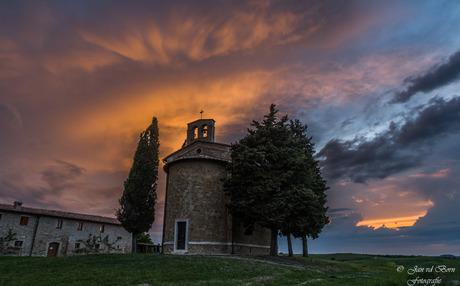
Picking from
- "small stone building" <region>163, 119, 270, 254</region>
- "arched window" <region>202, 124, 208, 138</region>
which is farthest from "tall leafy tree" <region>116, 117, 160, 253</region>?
"arched window" <region>202, 124, 208, 138</region>

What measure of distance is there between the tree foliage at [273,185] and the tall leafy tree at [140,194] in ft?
32.5

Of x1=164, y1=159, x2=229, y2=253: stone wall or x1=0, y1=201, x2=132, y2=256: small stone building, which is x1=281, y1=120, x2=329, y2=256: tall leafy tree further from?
x1=0, y1=201, x2=132, y2=256: small stone building

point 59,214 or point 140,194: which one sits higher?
point 140,194

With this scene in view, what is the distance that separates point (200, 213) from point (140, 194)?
817cm

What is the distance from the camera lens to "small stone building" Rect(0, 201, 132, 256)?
3478 cm

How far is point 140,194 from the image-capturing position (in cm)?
3044

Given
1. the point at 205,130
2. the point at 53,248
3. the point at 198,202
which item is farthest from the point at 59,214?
the point at 198,202

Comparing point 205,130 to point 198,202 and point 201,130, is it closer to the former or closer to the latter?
point 201,130

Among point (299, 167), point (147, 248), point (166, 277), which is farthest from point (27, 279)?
point (147, 248)

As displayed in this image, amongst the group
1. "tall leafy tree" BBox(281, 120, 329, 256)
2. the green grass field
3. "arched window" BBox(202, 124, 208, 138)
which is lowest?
the green grass field

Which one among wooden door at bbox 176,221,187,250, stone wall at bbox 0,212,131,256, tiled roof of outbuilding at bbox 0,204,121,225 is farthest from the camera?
tiled roof of outbuilding at bbox 0,204,121,225

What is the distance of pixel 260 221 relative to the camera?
75.4ft

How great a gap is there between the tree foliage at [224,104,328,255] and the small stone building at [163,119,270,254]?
6.57ft

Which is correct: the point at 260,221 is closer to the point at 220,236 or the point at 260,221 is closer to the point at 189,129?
the point at 220,236
